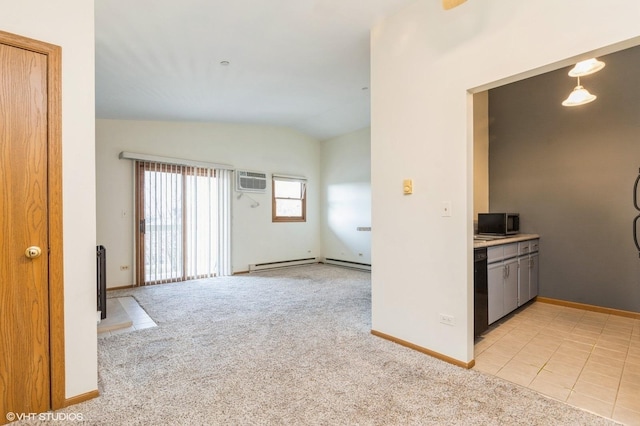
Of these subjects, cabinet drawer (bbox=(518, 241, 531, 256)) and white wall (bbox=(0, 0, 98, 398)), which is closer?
white wall (bbox=(0, 0, 98, 398))

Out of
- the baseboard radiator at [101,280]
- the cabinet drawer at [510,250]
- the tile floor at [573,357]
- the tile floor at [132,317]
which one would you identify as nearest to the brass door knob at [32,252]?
the baseboard radiator at [101,280]

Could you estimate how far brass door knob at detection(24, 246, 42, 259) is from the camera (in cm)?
172

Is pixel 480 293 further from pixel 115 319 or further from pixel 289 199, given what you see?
pixel 289 199

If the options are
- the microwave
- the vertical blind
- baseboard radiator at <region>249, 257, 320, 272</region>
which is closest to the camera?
the microwave

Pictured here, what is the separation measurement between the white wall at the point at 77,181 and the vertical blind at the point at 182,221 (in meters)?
3.33

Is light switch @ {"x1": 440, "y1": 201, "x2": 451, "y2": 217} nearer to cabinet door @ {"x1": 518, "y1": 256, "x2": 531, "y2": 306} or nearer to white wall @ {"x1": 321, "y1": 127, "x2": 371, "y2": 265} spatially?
cabinet door @ {"x1": 518, "y1": 256, "x2": 531, "y2": 306}

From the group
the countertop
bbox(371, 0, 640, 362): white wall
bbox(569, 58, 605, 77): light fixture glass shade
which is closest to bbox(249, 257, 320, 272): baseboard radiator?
bbox(371, 0, 640, 362): white wall

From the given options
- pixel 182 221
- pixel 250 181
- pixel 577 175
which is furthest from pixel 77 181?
pixel 577 175

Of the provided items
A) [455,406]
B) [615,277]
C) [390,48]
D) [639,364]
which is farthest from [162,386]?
[615,277]

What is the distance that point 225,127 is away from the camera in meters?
5.89

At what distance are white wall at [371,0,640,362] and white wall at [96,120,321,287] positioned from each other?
12.3 feet

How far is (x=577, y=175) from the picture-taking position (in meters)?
3.77

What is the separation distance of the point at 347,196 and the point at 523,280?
152 inches

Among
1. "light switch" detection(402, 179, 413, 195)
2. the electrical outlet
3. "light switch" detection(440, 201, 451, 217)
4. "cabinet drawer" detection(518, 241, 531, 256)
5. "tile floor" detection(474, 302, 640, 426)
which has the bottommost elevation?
"tile floor" detection(474, 302, 640, 426)
